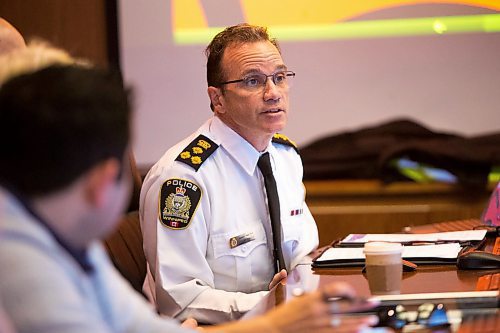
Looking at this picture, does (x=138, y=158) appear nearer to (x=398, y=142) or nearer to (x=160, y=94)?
(x=160, y=94)

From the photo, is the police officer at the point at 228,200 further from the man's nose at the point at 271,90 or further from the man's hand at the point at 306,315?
the man's hand at the point at 306,315

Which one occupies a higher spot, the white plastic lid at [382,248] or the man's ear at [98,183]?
the man's ear at [98,183]

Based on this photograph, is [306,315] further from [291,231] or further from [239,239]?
[291,231]

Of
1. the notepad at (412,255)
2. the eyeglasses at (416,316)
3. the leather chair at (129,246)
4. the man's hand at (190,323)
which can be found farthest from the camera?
the leather chair at (129,246)

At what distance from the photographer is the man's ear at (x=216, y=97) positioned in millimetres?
2965

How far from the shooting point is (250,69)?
290cm

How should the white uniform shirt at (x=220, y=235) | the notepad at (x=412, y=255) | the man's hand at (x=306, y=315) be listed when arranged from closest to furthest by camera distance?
the man's hand at (x=306, y=315), the notepad at (x=412, y=255), the white uniform shirt at (x=220, y=235)

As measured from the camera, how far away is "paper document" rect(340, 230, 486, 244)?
8.76 feet

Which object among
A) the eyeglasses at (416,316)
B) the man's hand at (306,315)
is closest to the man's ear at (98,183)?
the man's hand at (306,315)

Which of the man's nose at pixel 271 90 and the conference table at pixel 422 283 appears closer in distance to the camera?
the conference table at pixel 422 283

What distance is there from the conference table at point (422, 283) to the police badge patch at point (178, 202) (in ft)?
1.09

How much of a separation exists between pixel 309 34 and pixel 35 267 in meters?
3.93

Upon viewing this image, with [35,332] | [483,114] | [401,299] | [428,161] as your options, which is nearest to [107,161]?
[35,332]

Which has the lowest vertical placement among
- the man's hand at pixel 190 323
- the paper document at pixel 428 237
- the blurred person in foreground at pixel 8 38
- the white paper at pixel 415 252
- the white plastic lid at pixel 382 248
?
the man's hand at pixel 190 323
